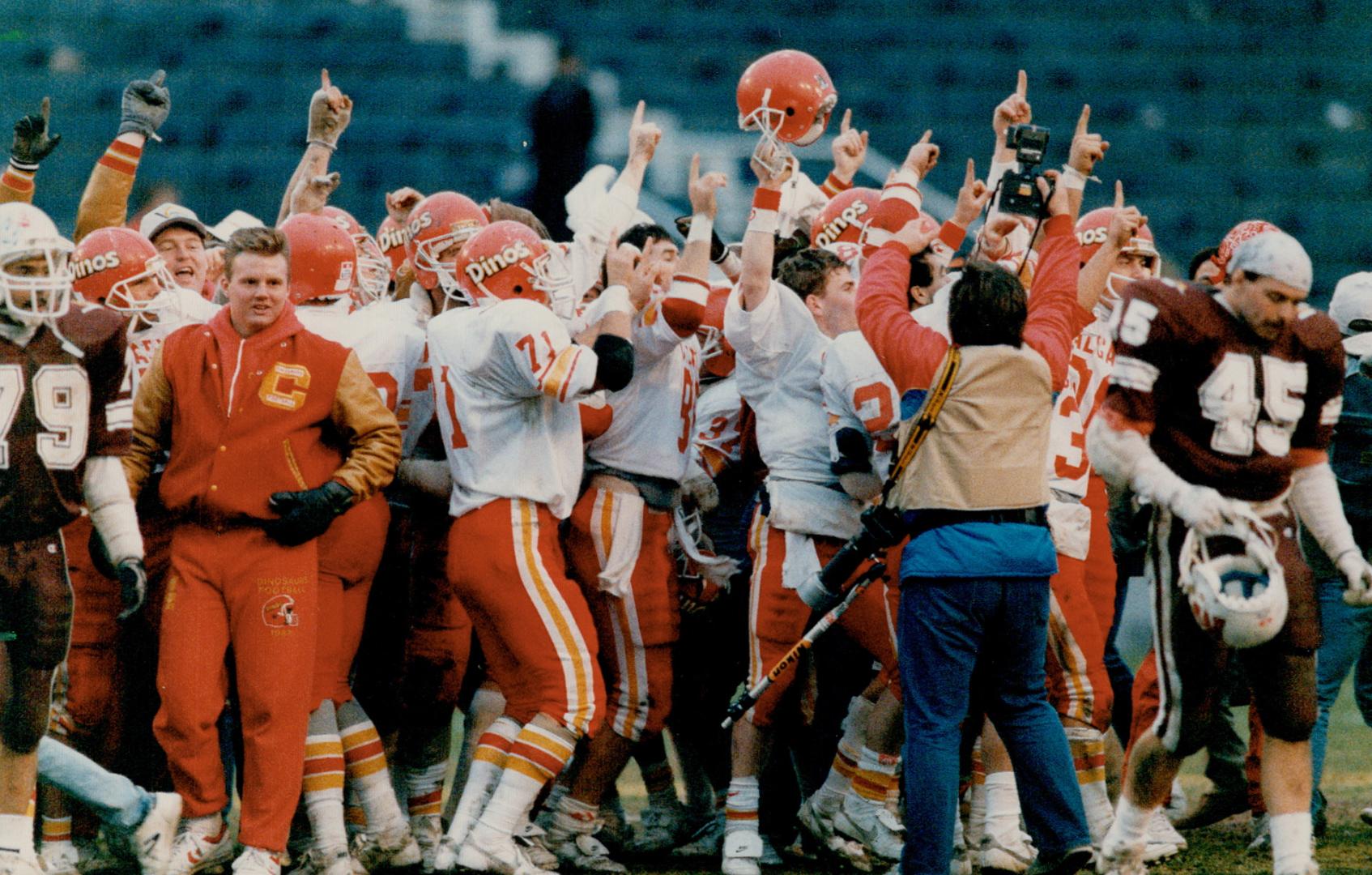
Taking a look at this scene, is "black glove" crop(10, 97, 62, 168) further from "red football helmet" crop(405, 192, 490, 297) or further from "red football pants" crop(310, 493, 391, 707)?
"red football pants" crop(310, 493, 391, 707)

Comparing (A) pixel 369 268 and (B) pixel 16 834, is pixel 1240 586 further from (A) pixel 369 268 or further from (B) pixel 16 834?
(A) pixel 369 268

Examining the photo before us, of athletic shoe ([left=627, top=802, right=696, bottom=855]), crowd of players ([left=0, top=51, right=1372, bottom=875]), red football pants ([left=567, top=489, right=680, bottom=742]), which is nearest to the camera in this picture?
crowd of players ([left=0, top=51, right=1372, bottom=875])

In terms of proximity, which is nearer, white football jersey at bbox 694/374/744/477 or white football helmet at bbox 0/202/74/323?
white football helmet at bbox 0/202/74/323

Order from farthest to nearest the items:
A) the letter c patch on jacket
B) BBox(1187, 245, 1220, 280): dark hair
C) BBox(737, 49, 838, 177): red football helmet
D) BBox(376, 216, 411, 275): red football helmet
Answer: BBox(376, 216, 411, 275): red football helmet → BBox(1187, 245, 1220, 280): dark hair → BBox(737, 49, 838, 177): red football helmet → the letter c patch on jacket

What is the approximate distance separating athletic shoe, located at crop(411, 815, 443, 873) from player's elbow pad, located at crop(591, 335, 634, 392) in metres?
1.47

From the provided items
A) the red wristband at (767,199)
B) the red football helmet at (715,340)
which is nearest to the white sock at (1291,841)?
the red wristband at (767,199)

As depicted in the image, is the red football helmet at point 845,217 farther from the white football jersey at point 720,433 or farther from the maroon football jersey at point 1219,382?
the maroon football jersey at point 1219,382

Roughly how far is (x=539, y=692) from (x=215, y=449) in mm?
Result: 1063

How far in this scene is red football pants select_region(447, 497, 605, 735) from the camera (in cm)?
486

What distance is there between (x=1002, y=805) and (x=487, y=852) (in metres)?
1.45

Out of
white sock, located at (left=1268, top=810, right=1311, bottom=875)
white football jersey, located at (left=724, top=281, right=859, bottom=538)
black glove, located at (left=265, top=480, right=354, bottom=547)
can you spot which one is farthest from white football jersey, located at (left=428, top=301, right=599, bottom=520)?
white sock, located at (left=1268, top=810, right=1311, bottom=875)

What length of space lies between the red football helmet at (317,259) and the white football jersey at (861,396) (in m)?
1.42

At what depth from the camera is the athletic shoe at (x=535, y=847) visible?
500cm

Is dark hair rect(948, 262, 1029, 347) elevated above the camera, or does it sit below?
below
